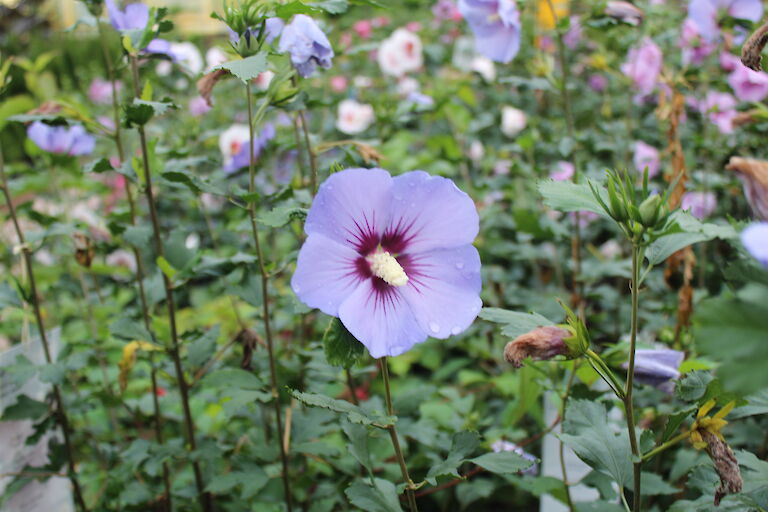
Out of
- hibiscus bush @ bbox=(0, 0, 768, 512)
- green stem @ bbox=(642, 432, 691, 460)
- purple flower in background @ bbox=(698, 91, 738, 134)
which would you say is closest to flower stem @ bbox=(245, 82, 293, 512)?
hibiscus bush @ bbox=(0, 0, 768, 512)

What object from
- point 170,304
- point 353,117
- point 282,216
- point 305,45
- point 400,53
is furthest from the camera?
point 400,53

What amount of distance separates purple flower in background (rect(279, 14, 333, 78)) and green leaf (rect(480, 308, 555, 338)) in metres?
0.42

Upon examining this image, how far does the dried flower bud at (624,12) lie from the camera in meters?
1.30

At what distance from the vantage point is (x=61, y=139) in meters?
1.49

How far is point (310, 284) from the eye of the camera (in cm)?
67

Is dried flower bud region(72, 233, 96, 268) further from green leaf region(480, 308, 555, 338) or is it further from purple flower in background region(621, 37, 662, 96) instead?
purple flower in background region(621, 37, 662, 96)

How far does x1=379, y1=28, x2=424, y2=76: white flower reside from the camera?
2.58m

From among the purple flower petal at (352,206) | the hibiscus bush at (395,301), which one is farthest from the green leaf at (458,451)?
the purple flower petal at (352,206)

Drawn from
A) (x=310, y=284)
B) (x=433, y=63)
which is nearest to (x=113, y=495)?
(x=310, y=284)

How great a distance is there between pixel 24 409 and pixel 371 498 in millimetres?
726

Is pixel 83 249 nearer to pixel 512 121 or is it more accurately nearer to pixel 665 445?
pixel 665 445

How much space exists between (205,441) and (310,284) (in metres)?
0.72

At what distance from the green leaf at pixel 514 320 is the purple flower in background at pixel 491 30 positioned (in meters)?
0.88

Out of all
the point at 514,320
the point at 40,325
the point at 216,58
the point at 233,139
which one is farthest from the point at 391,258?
the point at 216,58
